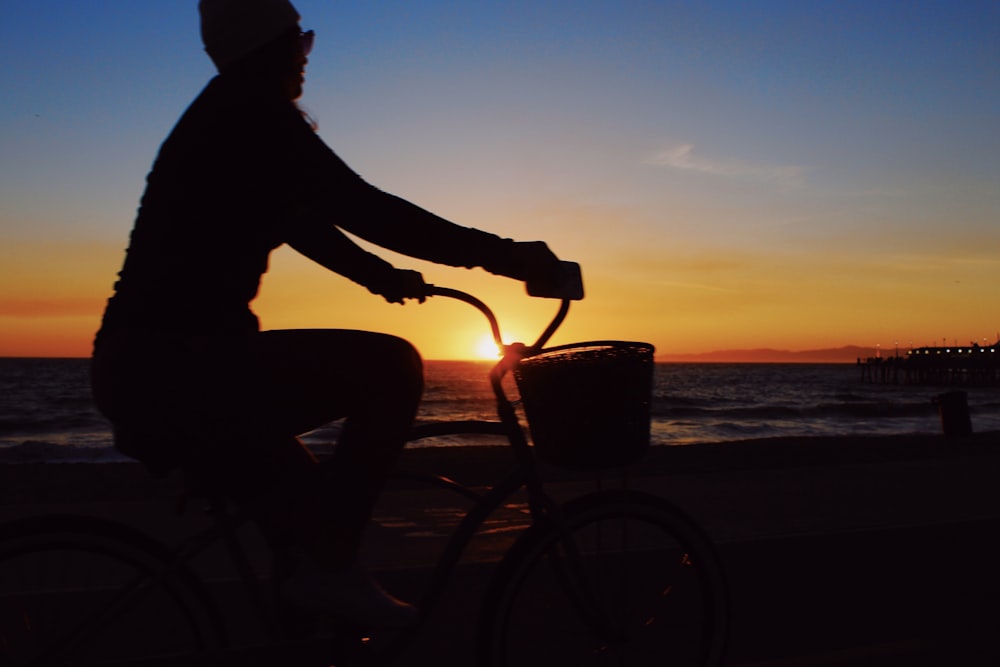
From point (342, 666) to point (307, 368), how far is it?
0.77 m

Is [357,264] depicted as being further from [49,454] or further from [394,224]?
[49,454]

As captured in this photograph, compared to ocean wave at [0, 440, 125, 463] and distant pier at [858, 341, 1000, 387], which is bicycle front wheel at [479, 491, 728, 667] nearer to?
ocean wave at [0, 440, 125, 463]

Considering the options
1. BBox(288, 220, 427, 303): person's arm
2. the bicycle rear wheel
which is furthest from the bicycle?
BBox(288, 220, 427, 303): person's arm

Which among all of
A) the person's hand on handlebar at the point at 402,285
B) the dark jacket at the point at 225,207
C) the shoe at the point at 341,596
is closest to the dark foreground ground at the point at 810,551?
the shoe at the point at 341,596

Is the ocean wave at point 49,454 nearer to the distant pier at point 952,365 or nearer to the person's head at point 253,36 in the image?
the person's head at point 253,36

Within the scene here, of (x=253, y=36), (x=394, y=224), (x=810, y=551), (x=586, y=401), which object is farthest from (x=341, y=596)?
(x=810, y=551)

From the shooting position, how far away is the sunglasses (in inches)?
90.1

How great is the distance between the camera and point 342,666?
2.35m

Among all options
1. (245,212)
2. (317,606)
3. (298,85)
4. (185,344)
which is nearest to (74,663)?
(317,606)

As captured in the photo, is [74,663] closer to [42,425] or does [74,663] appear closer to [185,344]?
[185,344]

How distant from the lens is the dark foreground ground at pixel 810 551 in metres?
4.04

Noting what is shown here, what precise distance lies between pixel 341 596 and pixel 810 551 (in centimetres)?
433

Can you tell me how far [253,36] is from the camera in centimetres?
220

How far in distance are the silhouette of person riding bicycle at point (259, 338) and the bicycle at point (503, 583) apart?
0.57 feet
